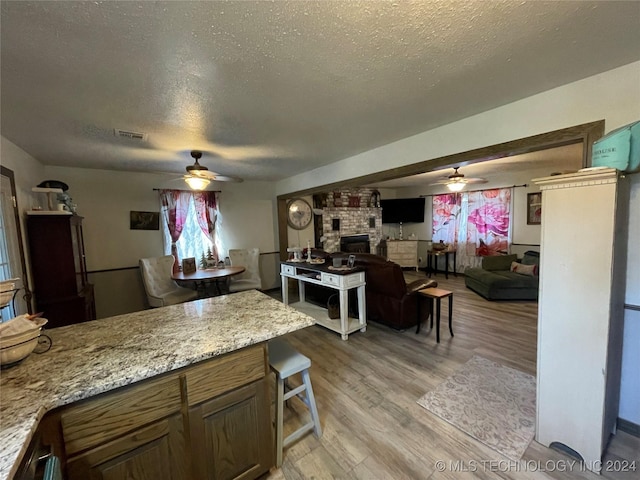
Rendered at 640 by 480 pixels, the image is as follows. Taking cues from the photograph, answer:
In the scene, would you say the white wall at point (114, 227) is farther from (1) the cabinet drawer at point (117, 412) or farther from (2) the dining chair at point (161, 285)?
(1) the cabinet drawer at point (117, 412)

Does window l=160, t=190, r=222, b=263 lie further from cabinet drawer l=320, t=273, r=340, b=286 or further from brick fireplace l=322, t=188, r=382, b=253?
brick fireplace l=322, t=188, r=382, b=253

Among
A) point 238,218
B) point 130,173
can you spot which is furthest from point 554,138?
point 130,173

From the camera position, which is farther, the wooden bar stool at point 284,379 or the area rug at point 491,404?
the area rug at point 491,404

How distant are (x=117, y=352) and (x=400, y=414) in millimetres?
1945

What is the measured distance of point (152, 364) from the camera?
1.10m

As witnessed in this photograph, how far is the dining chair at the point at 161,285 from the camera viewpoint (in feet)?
12.3

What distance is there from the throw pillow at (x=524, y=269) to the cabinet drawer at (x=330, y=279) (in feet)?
12.2

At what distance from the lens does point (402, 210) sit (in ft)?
24.7

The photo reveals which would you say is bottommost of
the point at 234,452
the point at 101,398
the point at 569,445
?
the point at 569,445

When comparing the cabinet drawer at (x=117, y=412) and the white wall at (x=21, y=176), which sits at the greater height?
the white wall at (x=21, y=176)

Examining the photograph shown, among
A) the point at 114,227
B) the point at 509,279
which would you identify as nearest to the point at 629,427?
the point at 509,279

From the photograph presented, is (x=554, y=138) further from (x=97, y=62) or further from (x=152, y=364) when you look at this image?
(x=97, y=62)

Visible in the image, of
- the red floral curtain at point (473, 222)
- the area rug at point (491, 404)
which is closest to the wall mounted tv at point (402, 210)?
the red floral curtain at point (473, 222)

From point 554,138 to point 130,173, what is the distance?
17.2ft
